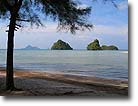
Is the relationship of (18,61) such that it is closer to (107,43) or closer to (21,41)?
(21,41)

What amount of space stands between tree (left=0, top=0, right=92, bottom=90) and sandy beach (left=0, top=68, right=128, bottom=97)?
0.08 metres

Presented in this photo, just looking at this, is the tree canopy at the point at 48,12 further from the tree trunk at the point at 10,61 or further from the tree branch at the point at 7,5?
the tree trunk at the point at 10,61

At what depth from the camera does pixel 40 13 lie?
7.13 ft

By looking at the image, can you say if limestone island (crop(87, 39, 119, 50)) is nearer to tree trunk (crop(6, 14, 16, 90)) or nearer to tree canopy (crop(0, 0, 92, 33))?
tree canopy (crop(0, 0, 92, 33))

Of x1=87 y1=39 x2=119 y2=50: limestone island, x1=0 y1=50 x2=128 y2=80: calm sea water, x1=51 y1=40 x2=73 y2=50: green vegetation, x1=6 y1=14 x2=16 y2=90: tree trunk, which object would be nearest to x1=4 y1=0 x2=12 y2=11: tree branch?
x1=6 y1=14 x2=16 y2=90: tree trunk

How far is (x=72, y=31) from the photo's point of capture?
7.14ft

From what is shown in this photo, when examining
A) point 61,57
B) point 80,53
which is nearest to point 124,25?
point 80,53

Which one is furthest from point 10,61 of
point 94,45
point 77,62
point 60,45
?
point 94,45

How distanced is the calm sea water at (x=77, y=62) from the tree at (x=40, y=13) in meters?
0.15

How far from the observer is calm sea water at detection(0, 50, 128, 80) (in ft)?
6.92

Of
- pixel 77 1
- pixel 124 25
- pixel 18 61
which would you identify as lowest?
pixel 18 61

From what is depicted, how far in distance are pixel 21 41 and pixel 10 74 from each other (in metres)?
0.27

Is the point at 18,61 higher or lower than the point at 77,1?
lower

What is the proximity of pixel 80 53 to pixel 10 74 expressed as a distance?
1.87 feet
